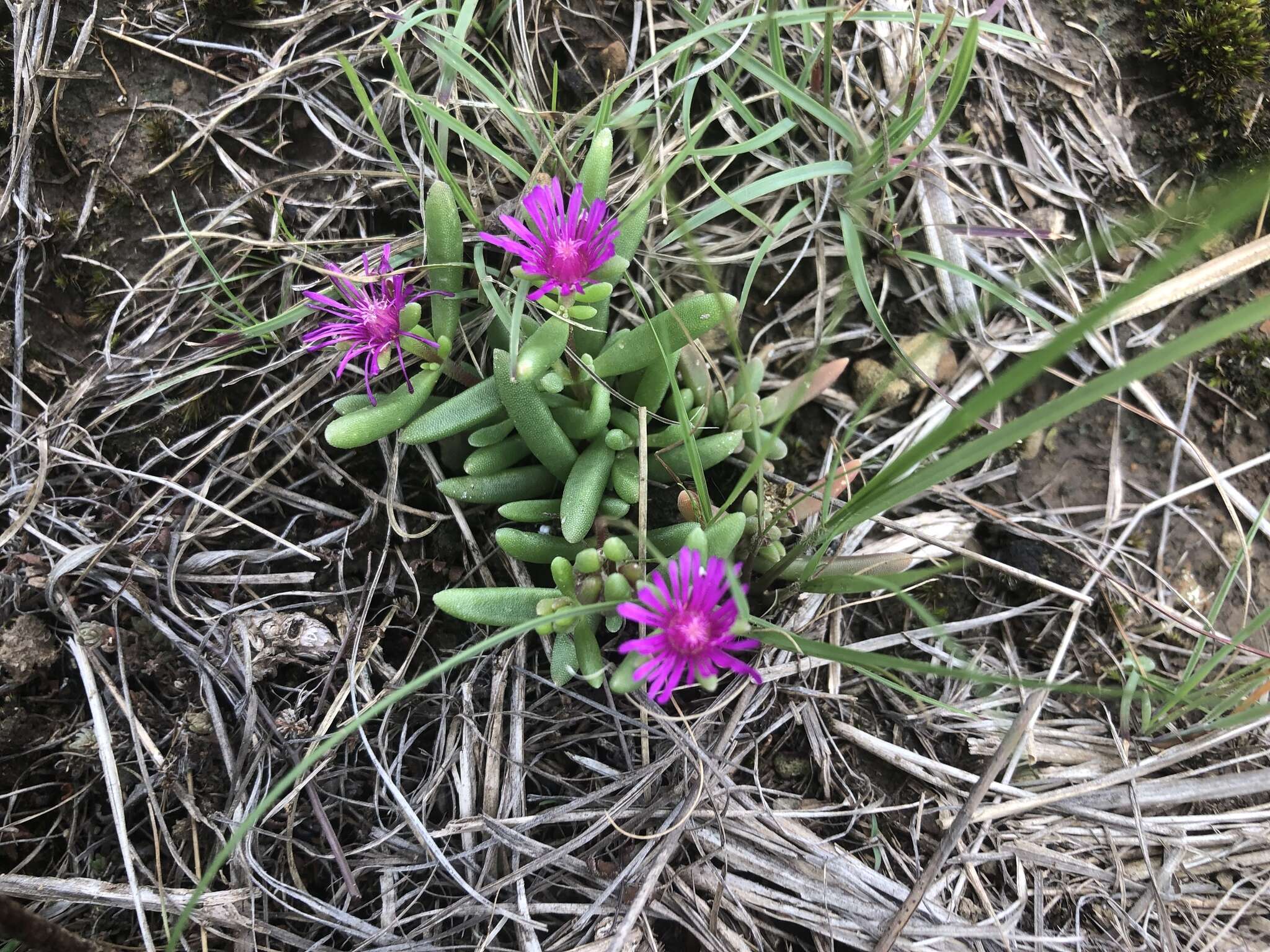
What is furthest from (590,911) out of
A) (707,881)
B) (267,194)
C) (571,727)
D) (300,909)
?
(267,194)

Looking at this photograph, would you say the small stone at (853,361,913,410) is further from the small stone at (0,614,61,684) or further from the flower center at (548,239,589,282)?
the small stone at (0,614,61,684)

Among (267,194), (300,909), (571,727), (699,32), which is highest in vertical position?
(699,32)

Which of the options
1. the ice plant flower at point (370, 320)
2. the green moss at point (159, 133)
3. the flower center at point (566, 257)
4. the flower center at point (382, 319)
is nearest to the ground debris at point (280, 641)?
the ice plant flower at point (370, 320)

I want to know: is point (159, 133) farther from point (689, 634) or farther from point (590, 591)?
point (689, 634)

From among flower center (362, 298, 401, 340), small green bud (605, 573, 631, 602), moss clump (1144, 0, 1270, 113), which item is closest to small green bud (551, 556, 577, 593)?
small green bud (605, 573, 631, 602)

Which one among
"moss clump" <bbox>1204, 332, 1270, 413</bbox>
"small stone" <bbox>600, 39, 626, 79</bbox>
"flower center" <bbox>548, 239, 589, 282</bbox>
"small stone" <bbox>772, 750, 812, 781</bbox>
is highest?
"small stone" <bbox>600, 39, 626, 79</bbox>

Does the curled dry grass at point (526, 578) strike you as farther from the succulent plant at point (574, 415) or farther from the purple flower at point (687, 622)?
the purple flower at point (687, 622)

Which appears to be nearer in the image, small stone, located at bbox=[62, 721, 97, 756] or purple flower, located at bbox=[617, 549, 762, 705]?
purple flower, located at bbox=[617, 549, 762, 705]

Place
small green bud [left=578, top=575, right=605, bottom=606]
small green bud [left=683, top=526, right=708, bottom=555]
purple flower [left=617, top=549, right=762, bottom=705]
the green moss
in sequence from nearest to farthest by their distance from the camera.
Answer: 1. purple flower [left=617, top=549, right=762, bottom=705]
2. small green bud [left=683, top=526, right=708, bottom=555]
3. small green bud [left=578, top=575, right=605, bottom=606]
4. the green moss

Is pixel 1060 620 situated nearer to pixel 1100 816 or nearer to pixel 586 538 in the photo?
pixel 1100 816
